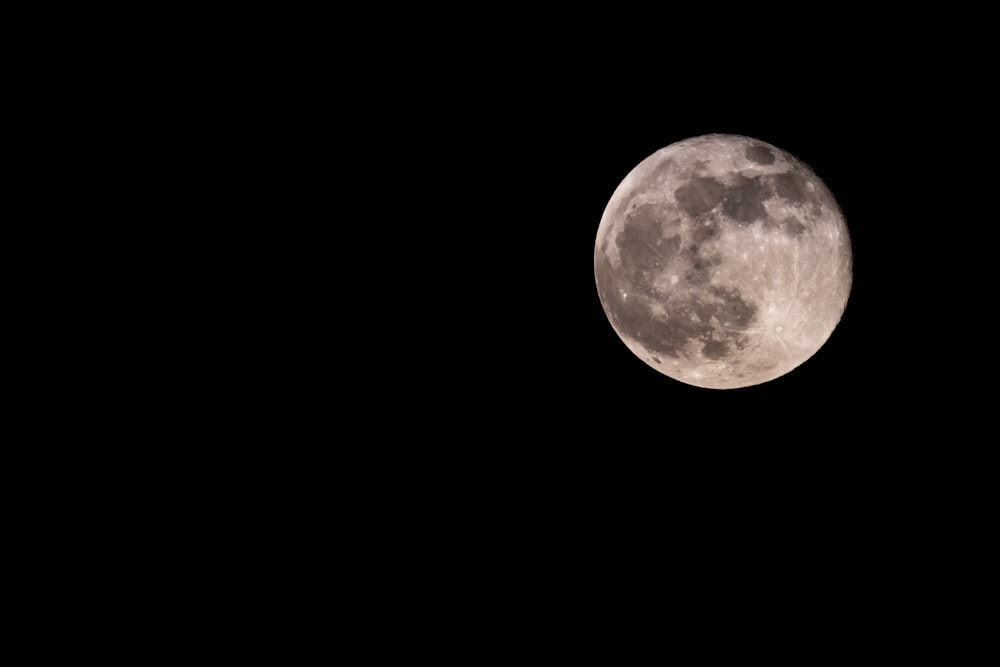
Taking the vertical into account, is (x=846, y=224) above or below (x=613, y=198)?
above

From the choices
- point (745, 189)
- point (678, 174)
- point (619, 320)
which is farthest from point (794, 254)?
point (619, 320)

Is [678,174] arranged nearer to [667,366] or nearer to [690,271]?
[690,271]

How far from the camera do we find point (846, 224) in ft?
16.0

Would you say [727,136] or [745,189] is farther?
[727,136]

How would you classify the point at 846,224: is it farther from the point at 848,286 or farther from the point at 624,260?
the point at 624,260

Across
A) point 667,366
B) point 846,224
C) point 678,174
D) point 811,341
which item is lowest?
point 667,366

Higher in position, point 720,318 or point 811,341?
point 811,341

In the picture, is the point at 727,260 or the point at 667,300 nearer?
the point at 727,260

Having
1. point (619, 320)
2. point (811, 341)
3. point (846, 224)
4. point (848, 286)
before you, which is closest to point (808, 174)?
A: point (846, 224)

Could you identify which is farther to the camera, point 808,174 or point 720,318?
point 808,174

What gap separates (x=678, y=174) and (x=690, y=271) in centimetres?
64

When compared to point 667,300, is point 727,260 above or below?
above

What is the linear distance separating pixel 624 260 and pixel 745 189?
0.82 m

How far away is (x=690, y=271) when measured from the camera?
443cm
